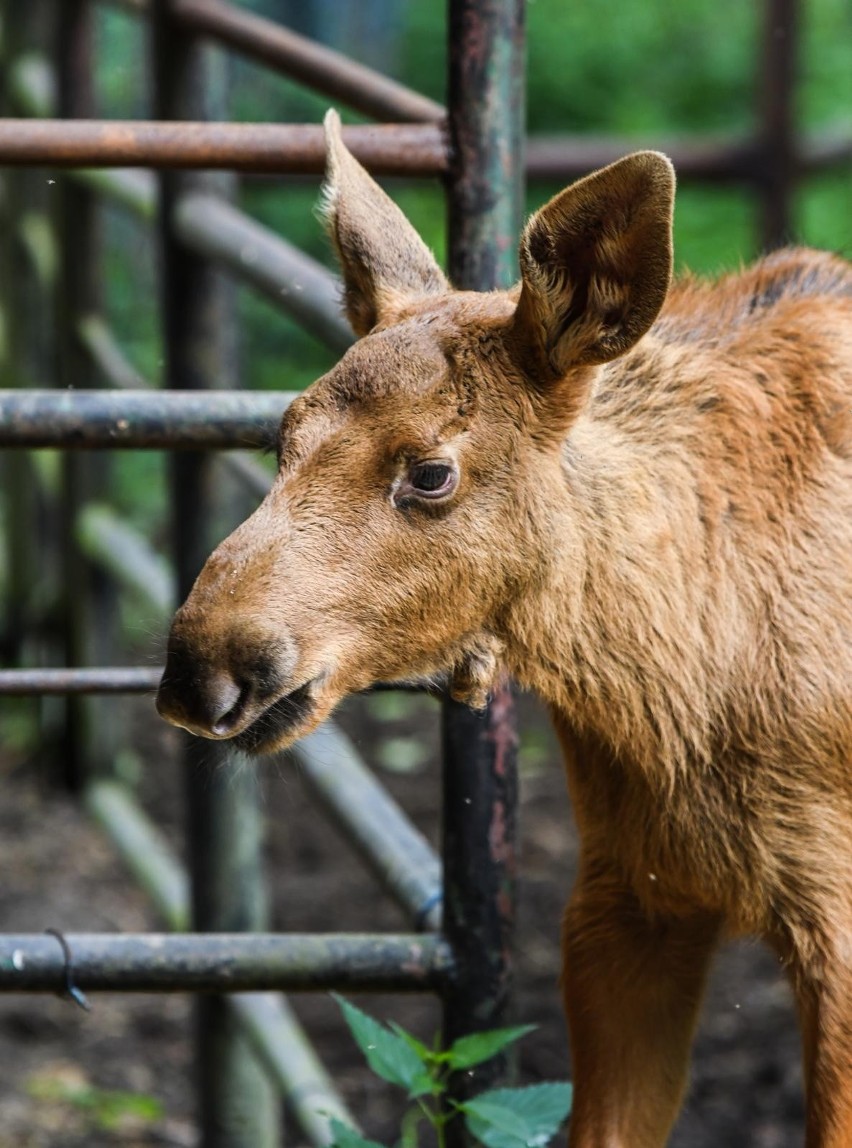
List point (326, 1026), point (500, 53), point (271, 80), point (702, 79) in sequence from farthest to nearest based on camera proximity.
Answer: point (702, 79) → point (271, 80) → point (326, 1026) → point (500, 53)

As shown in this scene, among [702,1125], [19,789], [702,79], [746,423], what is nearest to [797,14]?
[702,79]

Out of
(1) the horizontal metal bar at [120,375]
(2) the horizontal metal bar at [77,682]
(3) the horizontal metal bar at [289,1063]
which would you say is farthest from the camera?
(1) the horizontal metal bar at [120,375]

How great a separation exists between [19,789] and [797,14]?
4.43 metres

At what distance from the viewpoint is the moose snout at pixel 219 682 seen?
7.55 feet

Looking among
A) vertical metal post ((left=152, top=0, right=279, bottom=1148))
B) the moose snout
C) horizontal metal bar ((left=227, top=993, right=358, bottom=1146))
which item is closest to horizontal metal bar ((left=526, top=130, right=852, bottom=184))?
vertical metal post ((left=152, top=0, right=279, bottom=1148))

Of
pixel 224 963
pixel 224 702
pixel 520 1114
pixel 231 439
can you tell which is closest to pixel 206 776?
pixel 224 963

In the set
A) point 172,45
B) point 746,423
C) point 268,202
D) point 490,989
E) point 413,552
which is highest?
point 268,202

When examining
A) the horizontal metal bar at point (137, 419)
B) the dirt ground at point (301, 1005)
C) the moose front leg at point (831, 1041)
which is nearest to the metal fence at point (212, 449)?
the horizontal metal bar at point (137, 419)

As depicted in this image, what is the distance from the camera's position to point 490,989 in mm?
3102

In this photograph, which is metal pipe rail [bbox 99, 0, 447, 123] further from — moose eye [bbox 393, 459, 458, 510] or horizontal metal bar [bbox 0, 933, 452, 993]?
horizontal metal bar [bbox 0, 933, 452, 993]

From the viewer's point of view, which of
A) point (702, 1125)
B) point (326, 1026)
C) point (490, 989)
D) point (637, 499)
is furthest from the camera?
point (326, 1026)

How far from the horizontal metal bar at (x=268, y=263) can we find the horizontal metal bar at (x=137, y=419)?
0.26 m

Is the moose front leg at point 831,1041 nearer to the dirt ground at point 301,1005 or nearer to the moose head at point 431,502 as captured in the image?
the moose head at point 431,502

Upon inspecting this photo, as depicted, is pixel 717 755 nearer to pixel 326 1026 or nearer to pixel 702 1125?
pixel 702 1125
